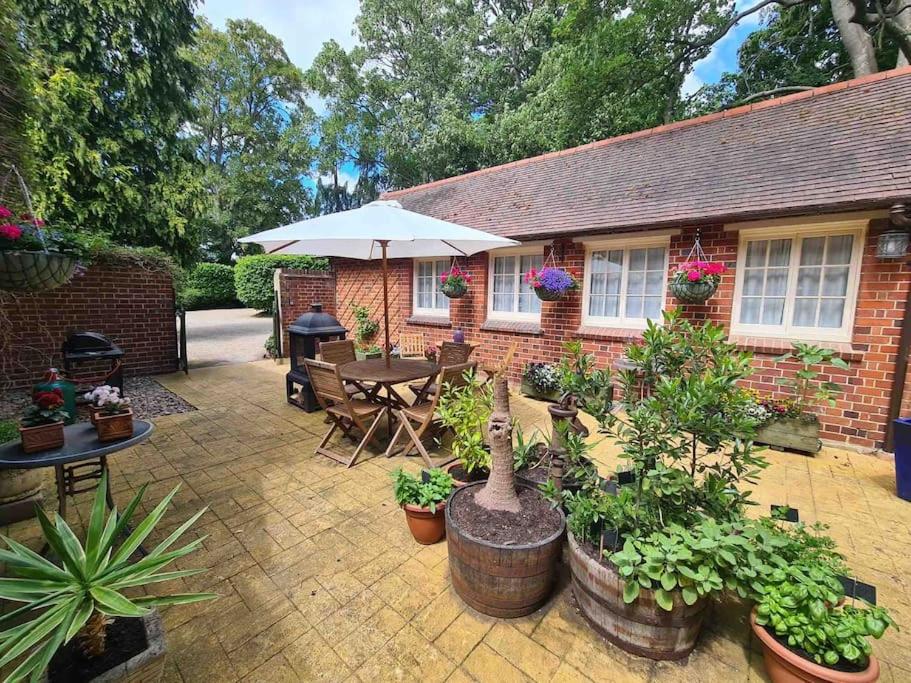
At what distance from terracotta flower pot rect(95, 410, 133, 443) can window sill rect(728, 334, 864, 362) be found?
554 cm

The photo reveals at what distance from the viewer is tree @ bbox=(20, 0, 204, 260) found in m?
6.77

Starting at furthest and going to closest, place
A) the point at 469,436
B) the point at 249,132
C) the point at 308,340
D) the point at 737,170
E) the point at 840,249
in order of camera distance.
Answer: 1. the point at 249,132
2. the point at 308,340
3. the point at 737,170
4. the point at 840,249
5. the point at 469,436

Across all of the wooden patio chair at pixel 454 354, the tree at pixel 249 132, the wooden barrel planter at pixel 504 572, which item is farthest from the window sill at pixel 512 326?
the tree at pixel 249 132

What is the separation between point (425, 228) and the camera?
3.81m

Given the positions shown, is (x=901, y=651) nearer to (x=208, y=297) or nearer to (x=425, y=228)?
(x=425, y=228)

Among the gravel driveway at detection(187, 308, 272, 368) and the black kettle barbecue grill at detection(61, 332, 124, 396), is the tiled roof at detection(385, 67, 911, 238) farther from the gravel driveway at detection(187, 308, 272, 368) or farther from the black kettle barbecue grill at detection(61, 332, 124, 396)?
the gravel driveway at detection(187, 308, 272, 368)

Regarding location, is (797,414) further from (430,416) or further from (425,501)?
(425,501)

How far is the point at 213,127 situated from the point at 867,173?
28071 mm

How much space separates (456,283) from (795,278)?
4856 mm

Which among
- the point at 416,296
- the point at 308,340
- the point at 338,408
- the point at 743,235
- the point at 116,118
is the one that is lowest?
the point at 338,408

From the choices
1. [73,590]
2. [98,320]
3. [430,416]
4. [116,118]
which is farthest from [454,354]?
[116,118]

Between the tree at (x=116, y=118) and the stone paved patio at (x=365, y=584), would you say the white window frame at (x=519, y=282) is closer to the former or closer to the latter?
the stone paved patio at (x=365, y=584)

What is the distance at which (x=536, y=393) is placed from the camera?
247 inches

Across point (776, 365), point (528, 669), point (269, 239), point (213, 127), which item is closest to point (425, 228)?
point (269, 239)
